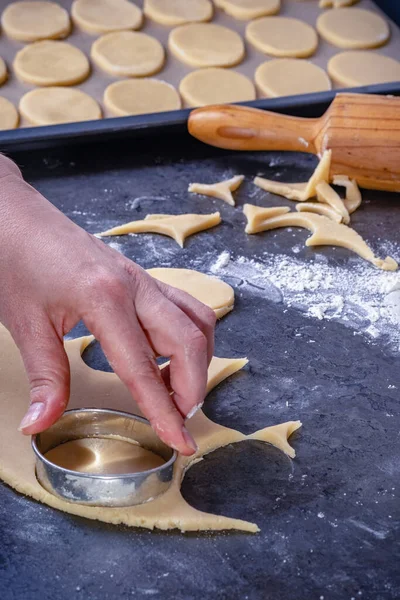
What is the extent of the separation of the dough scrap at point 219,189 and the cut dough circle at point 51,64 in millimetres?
731

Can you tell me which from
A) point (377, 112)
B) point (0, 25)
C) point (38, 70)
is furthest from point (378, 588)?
point (0, 25)

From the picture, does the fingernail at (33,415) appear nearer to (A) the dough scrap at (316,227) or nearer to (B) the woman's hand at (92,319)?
(B) the woman's hand at (92,319)

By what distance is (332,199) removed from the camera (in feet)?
6.88

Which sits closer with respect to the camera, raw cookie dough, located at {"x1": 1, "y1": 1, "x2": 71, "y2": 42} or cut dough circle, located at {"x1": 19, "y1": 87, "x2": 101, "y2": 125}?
cut dough circle, located at {"x1": 19, "y1": 87, "x2": 101, "y2": 125}

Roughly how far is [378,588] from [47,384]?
584 mm

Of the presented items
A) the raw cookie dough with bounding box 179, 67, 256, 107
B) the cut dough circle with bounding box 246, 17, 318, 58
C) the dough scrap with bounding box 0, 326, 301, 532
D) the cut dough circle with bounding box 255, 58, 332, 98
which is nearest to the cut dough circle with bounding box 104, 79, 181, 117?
the raw cookie dough with bounding box 179, 67, 256, 107

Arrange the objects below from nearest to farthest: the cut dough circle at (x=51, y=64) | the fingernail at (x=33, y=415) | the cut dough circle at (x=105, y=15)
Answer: the fingernail at (x=33, y=415)
the cut dough circle at (x=51, y=64)
the cut dough circle at (x=105, y=15)

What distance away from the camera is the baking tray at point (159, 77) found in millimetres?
2164

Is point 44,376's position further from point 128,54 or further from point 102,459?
point 128,54

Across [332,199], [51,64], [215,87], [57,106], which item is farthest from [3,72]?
[332,199]

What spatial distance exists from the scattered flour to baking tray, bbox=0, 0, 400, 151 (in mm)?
496

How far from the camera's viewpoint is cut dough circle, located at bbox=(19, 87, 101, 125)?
2459 millimetres

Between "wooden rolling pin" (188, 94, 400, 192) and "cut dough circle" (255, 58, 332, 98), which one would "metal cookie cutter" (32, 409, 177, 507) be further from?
"cut dough circle" (255, 58, 332, 98)

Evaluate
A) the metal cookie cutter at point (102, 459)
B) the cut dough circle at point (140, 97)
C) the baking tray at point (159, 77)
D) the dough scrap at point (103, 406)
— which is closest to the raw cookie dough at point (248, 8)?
the baking tray at point (159, 77)
